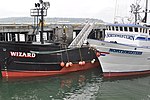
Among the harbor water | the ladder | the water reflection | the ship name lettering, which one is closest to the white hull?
the harbor water

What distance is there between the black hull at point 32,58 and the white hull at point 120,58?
252 cm

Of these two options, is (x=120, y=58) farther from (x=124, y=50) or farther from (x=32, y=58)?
(x=32, y=58)

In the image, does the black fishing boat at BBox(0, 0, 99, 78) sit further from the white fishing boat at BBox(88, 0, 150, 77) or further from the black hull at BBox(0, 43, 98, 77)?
the white fishing boat at BBox(88, 0, 150, 77)

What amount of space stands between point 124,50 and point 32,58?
6.85 metres

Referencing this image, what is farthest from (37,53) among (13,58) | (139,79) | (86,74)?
(139,79)

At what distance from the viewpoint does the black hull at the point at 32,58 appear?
18.7m

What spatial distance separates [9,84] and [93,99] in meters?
6.08

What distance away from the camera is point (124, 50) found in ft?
65.0

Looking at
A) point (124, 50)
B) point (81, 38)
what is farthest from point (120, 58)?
point (81, 38)

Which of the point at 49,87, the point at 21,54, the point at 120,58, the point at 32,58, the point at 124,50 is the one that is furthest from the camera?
the point at 120,58

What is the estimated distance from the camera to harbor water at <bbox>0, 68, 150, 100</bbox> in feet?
51.6

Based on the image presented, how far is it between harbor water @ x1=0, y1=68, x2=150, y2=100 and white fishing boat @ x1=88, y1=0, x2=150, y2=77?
2.54ft

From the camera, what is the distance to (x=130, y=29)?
70.3 ft

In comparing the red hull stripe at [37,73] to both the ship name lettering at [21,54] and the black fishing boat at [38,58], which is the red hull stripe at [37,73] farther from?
the ship name lettering at [21,54]
